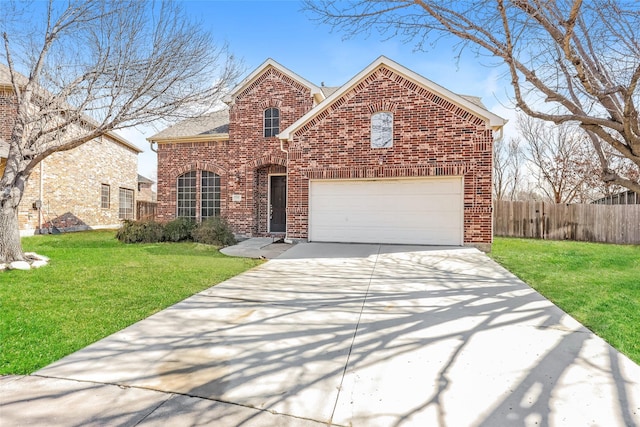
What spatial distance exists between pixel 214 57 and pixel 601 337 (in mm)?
9482

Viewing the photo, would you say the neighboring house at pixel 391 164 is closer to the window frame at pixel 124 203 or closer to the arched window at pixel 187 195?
the arched window at pixel 187 195

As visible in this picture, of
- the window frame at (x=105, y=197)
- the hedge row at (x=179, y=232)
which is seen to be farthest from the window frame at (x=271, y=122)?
the window frame at (x=105, y=197)

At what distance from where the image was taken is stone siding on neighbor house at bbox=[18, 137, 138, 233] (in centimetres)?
1372

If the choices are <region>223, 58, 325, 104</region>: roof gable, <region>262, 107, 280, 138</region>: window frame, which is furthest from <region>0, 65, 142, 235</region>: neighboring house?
<region>262, 107, 280, 138</region>: window frame

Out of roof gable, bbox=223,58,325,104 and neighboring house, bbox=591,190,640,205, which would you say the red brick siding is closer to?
roof gable, bbox=223,58,325,104

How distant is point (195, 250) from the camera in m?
10.2

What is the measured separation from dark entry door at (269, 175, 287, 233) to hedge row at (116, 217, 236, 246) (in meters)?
2.28

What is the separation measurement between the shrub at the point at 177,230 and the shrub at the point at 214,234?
0.52m

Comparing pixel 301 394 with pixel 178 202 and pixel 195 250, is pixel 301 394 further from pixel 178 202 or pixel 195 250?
pixel 178 202

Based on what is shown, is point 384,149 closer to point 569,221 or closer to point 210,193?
point 210,193

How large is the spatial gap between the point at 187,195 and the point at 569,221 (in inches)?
645

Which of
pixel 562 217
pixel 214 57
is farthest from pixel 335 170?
pixel 562 217

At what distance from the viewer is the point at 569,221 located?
14.3 meters

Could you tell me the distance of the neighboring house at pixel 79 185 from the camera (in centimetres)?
1343
